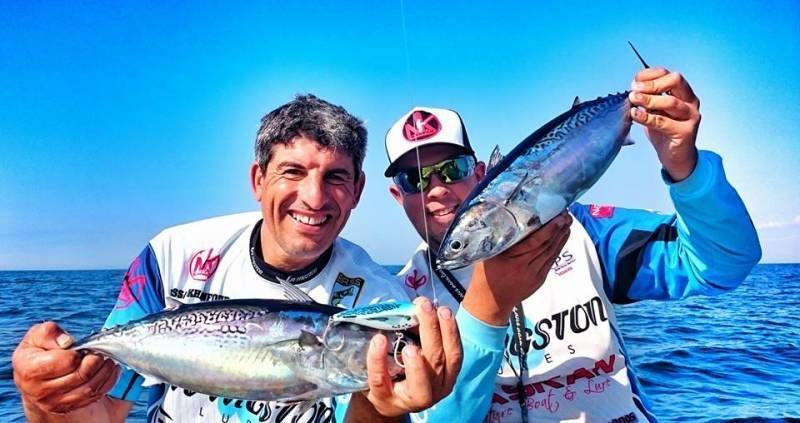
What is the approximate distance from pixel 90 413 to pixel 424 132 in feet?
10.2

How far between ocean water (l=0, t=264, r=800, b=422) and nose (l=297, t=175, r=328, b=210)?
290 inches

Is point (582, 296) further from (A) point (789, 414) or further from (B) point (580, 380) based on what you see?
(A) point (789, 414)

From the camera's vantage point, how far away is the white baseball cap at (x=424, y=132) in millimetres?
4527

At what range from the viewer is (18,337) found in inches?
624

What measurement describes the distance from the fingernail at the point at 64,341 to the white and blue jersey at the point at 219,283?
0.55 m

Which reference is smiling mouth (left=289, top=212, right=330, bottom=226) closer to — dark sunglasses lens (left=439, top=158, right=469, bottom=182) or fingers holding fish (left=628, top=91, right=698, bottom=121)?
dark sunglasses lens (left=439, top=158, right=469, bottom=182)

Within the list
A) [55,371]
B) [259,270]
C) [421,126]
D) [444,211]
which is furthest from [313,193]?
[55,371]

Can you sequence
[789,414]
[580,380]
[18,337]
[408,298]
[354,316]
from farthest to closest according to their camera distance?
[18,337], [789,414], [408,298], [580,380], [354,316]

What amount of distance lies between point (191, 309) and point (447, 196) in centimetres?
211

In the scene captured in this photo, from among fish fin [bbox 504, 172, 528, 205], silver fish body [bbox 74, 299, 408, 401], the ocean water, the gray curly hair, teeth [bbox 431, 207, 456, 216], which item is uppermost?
the gray curly hair

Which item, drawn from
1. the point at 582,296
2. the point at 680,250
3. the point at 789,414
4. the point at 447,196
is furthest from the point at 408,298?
the point at 789,414

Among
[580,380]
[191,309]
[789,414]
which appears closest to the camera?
[191,309]

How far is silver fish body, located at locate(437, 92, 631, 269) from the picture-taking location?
2.75 meters

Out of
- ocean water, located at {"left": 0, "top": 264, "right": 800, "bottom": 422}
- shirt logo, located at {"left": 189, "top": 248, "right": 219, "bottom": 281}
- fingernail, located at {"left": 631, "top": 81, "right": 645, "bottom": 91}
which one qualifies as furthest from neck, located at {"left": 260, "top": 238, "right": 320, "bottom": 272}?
ocean water, located at {"left": 0, "top": 264, "right": 800, "bottom": 422}
